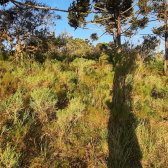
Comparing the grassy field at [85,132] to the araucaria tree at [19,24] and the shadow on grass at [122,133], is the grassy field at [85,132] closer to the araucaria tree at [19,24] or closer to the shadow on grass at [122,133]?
the shadow on grass at [122,133]

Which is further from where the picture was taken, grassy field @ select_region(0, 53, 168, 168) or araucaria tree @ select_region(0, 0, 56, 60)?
araucaria tree @ select_region(0, 0, 56, 60)

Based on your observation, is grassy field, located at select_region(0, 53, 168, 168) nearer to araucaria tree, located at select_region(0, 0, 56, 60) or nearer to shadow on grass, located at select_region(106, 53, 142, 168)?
shadow on grass, located at select_region(106, 53, 142, 168)

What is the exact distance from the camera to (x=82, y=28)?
34.0 ft

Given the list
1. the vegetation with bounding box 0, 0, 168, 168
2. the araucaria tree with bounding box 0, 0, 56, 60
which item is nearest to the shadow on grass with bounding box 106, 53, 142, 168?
the vegetation with bounding box 0, 0, 168, 168

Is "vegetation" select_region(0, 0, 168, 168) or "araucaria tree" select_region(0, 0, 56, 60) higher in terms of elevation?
"araucaria tree" select_region(0, 0, 56, 60)

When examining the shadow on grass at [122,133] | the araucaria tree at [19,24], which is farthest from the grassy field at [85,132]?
the araucaria tree at [19,24]

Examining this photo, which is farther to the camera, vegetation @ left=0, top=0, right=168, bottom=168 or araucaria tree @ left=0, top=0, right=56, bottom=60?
araucaria tree @ left=0, top=0, right=56, bottom=60

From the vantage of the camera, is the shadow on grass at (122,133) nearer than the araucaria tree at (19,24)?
Yes

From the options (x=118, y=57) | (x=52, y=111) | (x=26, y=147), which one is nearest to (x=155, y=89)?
(x=118, y=57)

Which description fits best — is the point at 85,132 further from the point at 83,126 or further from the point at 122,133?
the point at 122,133

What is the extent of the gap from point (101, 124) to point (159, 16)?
1018 centimetres

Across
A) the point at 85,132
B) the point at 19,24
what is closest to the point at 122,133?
the point at 85,132

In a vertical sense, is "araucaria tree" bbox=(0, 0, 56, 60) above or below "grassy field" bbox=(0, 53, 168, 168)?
above

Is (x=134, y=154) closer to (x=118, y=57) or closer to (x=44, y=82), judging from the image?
(x=44, y=82)
